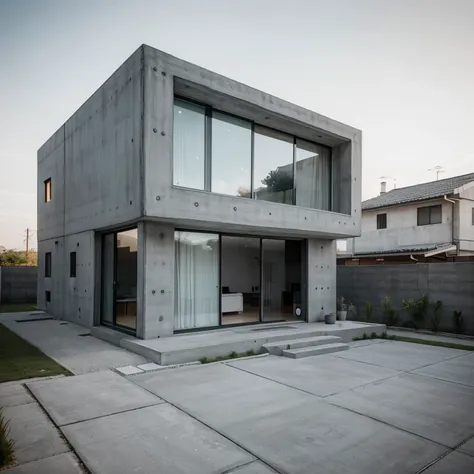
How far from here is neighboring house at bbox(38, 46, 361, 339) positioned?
6.94 meters

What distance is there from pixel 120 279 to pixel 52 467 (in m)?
5.69

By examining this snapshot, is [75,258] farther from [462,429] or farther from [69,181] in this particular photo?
[462,429]

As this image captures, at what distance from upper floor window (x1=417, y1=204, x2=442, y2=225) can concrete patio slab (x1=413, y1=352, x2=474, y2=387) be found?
473 inches

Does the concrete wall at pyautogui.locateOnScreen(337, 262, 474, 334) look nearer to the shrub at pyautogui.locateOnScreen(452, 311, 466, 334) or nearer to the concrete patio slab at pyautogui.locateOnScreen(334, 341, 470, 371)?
the shrub at pyautogui.locateOnScreen(452, 311, 466, 334)

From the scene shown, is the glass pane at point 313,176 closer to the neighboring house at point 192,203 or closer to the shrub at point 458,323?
the neighboring house at point 192,203

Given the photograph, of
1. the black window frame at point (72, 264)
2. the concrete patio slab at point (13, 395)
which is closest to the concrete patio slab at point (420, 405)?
the concrete patio slab at point (13, 395)

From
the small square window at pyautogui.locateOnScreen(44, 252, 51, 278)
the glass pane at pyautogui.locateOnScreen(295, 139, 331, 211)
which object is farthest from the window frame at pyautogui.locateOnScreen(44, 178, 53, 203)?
the glass pane at pyautogui.locateOnScreen(295, 139, 331, 211)

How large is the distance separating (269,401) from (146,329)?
11.0 feet

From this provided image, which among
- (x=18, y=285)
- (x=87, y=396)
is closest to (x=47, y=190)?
(x=18, y=285)

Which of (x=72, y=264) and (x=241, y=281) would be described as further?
(x=72, y=264)

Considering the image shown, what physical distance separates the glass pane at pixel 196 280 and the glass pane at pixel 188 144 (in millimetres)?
1248

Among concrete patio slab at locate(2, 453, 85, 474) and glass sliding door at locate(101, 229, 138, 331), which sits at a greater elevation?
glass sliding door at locate(101, 229, 138, 331)

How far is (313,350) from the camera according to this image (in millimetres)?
7262

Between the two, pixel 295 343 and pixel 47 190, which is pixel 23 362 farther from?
pixel 47 190
